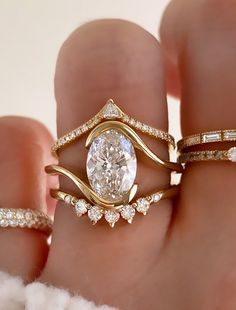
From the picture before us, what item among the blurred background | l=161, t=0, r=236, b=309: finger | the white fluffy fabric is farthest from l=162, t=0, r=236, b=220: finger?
the blurred background

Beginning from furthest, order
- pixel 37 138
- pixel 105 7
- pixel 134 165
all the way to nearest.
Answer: pixel 105 7
pixel 37 138
pixel 134 165

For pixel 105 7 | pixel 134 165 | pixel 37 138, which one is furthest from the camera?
pixel 105 7

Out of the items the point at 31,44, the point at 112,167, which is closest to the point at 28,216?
the point at 112,167

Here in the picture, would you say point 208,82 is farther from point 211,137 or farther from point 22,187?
point 22,187

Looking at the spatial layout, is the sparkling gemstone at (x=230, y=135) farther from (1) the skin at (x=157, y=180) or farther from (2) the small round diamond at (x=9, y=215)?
(2) the small round diamond at (x=9, y=215)

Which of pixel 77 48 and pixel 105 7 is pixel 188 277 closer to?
pixel 77 48

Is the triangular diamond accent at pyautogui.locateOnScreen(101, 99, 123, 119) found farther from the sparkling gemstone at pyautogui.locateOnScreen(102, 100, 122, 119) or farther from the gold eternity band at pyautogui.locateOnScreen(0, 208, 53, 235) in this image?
the gold eternity band at pyautogui.locateOnScreen(0, 208, 53, 235)

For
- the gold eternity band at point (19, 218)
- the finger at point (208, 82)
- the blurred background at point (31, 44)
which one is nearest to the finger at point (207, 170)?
the finger at point (208, 82)

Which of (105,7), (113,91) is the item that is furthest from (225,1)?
(105,7)
